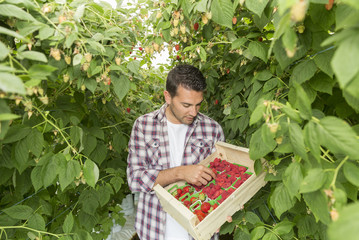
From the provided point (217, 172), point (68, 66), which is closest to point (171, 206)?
point (217, 172)

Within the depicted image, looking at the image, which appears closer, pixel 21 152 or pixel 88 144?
pixel 21 152

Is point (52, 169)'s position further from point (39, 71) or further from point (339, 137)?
point (339, 137)

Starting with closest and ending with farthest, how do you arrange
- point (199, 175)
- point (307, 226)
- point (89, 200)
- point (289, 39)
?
point (289, 39) → point (307, 226) → point (199, 175) → point (89, 200)

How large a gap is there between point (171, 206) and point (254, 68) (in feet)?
3.11

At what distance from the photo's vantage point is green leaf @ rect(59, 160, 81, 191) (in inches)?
35.2

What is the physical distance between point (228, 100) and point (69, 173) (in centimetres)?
127

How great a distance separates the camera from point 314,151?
534 millimetres

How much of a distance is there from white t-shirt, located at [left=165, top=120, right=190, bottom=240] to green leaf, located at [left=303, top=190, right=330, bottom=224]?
1315mm

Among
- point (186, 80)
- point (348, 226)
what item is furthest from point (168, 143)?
point (348, 226)

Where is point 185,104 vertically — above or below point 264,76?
below

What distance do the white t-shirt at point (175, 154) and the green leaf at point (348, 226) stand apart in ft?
5.13

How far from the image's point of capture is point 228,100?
5.91ft

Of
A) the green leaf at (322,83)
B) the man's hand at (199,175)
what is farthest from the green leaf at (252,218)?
the green leaf at (322,83)

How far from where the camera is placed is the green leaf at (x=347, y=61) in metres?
0.37
